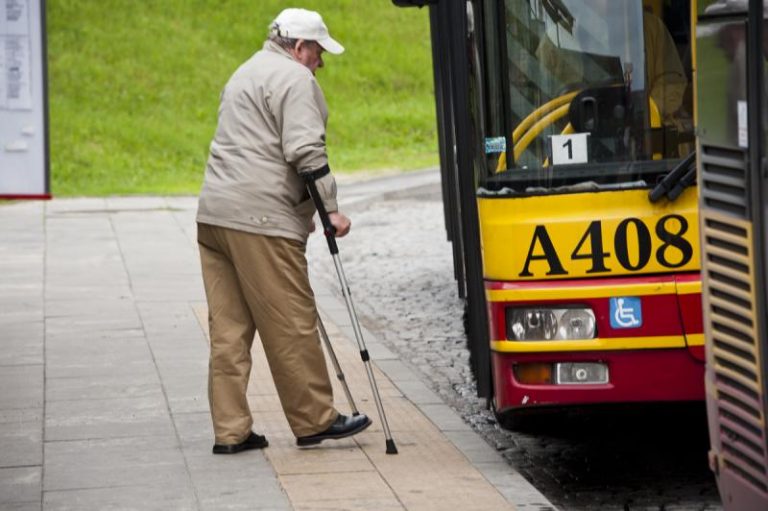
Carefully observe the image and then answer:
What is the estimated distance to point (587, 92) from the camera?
6719 mm

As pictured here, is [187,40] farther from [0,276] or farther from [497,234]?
[497,234]

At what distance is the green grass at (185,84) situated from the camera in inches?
1072

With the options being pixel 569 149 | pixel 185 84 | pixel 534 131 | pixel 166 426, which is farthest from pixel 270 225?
pixel 185 84

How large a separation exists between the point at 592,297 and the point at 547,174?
538 mm

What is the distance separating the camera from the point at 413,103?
110 ft

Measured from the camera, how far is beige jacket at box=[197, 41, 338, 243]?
22.7ft

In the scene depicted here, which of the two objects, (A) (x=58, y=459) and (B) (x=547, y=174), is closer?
(B) (x=547, y=174)

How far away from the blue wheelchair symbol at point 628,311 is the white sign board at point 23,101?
15.0 feet

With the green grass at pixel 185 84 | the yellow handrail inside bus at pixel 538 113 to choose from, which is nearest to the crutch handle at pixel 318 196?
the yellow handrail inside bus at pixel 538 113

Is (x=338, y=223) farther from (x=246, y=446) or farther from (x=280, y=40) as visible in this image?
(x=246, y=446)

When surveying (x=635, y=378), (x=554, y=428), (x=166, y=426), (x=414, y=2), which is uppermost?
(x=414, y=2)

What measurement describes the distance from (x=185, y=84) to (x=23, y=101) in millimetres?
23485

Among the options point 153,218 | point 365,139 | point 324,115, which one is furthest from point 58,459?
point 365,139

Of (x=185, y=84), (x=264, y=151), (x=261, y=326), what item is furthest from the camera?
(x=185, y=84)
